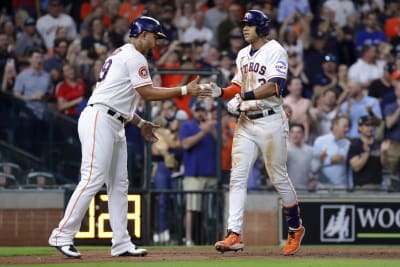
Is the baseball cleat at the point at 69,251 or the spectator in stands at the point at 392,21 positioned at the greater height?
the spectator in stands at the point at 392,21

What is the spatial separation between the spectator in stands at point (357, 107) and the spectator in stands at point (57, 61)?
4.30 m

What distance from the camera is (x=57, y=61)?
1850cm

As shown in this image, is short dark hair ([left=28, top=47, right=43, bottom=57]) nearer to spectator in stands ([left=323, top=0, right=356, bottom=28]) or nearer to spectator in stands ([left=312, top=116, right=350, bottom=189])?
spectator in stands ([left=312, top=116, right=350, bottom=189])

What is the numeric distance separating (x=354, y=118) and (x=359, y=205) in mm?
2801

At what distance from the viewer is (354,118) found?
17.6 meters

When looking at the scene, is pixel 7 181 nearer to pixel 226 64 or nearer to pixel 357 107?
pixel 226 64

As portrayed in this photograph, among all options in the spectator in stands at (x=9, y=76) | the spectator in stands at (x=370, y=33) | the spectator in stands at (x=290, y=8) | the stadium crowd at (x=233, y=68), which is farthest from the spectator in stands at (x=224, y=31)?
the spectator in stands at (x=9, y=76)

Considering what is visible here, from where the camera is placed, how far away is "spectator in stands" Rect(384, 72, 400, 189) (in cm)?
1691

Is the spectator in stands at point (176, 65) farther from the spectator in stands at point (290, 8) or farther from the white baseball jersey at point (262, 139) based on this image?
the white baseball jersey at point (262, 139)

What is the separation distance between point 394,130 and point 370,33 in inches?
127

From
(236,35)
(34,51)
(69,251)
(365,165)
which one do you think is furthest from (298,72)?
(69,251)

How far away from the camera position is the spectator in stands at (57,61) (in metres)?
18.1

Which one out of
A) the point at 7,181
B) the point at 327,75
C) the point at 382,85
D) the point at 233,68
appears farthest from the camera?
the point at 327,75

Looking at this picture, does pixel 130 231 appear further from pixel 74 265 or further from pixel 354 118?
pixel 354 118
